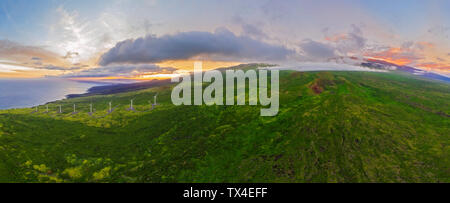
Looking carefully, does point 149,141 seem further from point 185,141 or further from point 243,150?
point 243,150

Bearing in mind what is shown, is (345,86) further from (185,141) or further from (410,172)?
(185,141)

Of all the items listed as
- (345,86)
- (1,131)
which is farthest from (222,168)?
(345,86)

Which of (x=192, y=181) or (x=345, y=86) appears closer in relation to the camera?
(x=192, y=181)

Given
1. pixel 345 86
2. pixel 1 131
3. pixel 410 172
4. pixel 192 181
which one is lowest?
pixel 192 181

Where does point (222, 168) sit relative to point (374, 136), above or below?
below
